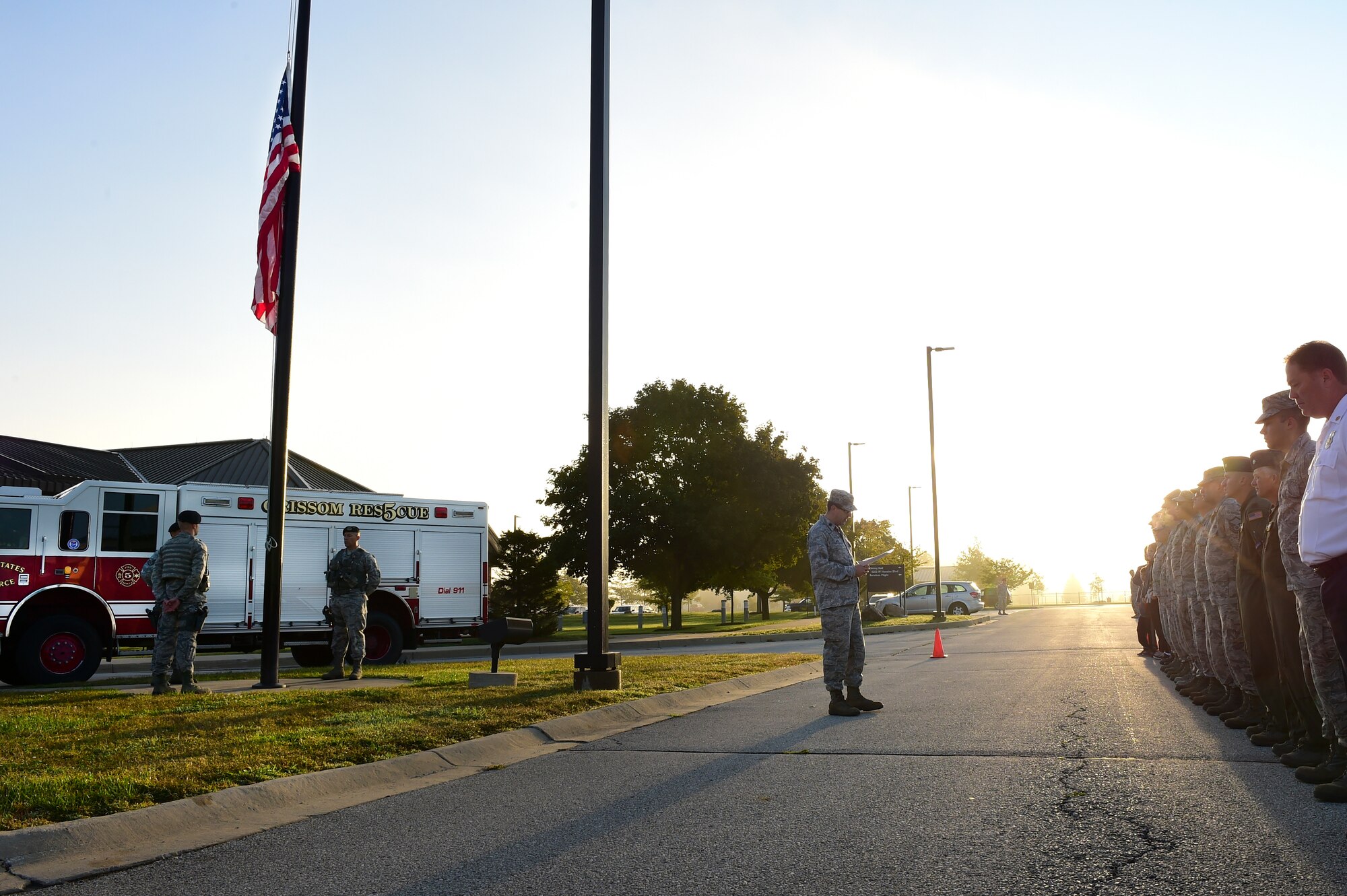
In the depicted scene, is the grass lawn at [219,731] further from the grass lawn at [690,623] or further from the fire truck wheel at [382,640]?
the grass lawn at [690,623]

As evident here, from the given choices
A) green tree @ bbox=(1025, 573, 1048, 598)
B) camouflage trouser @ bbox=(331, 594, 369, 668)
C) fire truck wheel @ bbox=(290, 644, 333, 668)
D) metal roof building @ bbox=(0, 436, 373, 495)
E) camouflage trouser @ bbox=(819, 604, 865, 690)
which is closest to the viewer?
camouflage trouser @ bbox=(819, 604, 865, 690)

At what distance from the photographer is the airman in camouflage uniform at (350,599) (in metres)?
13.4

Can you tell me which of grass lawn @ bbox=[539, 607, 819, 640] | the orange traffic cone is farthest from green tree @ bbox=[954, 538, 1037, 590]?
the orange traffic cone

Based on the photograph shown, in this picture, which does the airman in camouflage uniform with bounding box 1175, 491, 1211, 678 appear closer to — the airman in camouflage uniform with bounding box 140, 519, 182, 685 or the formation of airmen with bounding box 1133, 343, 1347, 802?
the formation of airmen with bounding box 1133, 343, 1347, 802

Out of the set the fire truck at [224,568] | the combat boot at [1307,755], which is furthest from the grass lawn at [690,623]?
the combat boot at [1307,755]

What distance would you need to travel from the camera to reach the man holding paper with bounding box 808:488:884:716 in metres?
9.67

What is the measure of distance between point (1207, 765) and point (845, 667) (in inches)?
146

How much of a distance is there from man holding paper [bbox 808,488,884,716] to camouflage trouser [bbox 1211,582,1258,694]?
2.90 m

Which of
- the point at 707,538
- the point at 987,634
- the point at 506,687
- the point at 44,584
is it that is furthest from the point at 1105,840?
the point at 707,538

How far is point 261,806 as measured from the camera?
5.72 metres

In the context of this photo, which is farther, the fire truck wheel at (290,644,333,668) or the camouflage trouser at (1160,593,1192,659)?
the fire truck wheel at (290,644,333,668)

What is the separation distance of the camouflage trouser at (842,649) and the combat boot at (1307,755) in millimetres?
3898

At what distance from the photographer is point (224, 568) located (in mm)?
17953

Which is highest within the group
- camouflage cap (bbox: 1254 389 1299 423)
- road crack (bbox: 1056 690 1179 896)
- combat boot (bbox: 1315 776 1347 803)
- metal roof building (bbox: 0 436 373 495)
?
metal roof building (bbox: 0 436 373 495)
